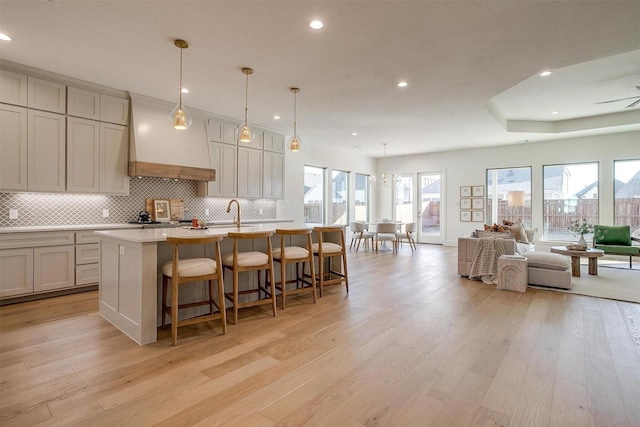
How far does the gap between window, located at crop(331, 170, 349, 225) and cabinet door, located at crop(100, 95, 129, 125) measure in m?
5.47

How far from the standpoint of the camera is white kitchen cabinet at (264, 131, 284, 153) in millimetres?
6748

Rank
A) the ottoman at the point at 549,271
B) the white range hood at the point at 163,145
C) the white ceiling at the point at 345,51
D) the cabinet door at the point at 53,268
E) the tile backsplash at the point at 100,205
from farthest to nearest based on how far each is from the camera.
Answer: the white range hood at the point at 163,145, the ottoman at the point at 549,271, the tile backsplash at the point at 100,205, the cabinet door at the point at 53,268, the white ceiling at the point at 345,51

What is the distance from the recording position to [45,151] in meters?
3.99

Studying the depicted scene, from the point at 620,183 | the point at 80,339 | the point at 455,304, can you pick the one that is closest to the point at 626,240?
the point at 620,183

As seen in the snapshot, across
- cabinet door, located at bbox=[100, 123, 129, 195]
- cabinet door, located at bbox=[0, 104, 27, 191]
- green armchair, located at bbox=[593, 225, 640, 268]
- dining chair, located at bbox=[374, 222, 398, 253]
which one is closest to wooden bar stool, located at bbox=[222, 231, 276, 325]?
cabinet door, located at bbox=[100, 123, 129, 195]

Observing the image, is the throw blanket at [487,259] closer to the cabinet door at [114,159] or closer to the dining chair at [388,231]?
the dining chair at [388,231]

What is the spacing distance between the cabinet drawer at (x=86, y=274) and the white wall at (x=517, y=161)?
27.6 feet

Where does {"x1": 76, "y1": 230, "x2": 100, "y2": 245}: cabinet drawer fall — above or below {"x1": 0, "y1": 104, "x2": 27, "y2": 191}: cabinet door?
below

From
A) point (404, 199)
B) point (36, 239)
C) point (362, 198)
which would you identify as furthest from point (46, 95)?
point (404, 199)

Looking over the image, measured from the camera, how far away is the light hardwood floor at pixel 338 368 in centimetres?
175

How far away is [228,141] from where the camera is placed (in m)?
5.99

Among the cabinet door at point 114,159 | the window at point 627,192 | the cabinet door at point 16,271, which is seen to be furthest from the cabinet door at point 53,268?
the window at point 627,192

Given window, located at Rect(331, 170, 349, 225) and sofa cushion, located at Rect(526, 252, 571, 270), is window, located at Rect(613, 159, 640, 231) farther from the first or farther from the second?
window, located at Rect(331, 170, 349, 225)

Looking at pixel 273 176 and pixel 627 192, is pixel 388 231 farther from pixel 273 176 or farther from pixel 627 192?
pixel 627 192
